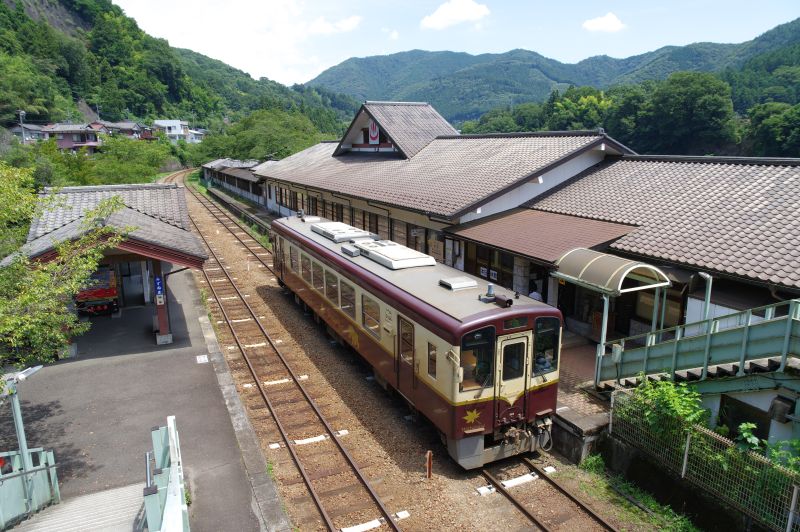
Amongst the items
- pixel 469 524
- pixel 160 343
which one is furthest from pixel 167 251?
pixel 469 524

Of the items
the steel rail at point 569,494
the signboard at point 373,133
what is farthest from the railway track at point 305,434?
the signboard at point 373,133

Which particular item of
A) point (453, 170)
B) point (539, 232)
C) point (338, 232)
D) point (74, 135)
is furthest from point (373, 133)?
point (74, 135)

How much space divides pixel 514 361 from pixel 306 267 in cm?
817

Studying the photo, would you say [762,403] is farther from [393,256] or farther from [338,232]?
[338,232]

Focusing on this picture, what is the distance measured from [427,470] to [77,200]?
1323 cm

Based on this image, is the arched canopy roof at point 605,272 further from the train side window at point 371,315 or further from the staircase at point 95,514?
the staircase at point 95,514

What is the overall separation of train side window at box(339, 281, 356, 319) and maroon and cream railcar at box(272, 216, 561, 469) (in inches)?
33.7

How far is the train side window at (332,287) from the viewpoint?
12.6 metres

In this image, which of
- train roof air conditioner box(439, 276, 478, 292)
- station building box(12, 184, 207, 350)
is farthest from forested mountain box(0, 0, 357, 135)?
train roof air conditioner box(439, 276, 478, 292)

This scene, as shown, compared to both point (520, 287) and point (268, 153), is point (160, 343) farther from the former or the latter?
point (268, 153)

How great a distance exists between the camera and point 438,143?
24031mm

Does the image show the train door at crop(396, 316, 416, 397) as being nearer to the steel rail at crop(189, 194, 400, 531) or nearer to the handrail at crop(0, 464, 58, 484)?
the steel rail at crop(189, 194, 400, 531)

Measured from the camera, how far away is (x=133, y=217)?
14.8m

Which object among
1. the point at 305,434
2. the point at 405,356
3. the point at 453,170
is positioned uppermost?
the point at 453,170
